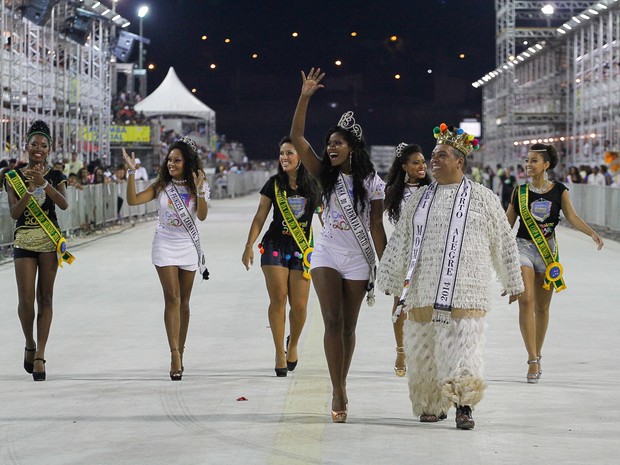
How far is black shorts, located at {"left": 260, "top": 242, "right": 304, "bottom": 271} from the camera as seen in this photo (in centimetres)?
888

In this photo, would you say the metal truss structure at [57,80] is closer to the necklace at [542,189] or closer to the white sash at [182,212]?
the white sash at [182,212]

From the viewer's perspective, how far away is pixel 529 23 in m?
73.2

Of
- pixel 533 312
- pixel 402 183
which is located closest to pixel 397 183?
pixel 402 183

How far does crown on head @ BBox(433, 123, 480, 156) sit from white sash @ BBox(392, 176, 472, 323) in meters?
0.23

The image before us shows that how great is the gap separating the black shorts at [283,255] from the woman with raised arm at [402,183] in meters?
0.72

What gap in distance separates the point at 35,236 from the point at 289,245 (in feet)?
5.81

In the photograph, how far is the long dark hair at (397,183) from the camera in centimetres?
894

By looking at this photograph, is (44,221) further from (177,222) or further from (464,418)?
(464,418)

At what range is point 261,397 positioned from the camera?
25.8ft

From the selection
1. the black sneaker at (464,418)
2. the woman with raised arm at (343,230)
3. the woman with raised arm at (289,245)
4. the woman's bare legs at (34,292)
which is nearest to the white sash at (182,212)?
the woman with raised arm at (289,245)

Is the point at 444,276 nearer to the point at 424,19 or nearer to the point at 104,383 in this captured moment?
the point at 104,383

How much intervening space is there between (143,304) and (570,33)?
38.2m

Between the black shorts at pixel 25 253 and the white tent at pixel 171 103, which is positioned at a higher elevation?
the white tent at pixel 171 103

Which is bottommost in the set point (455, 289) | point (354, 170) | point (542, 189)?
point (455, 289)
